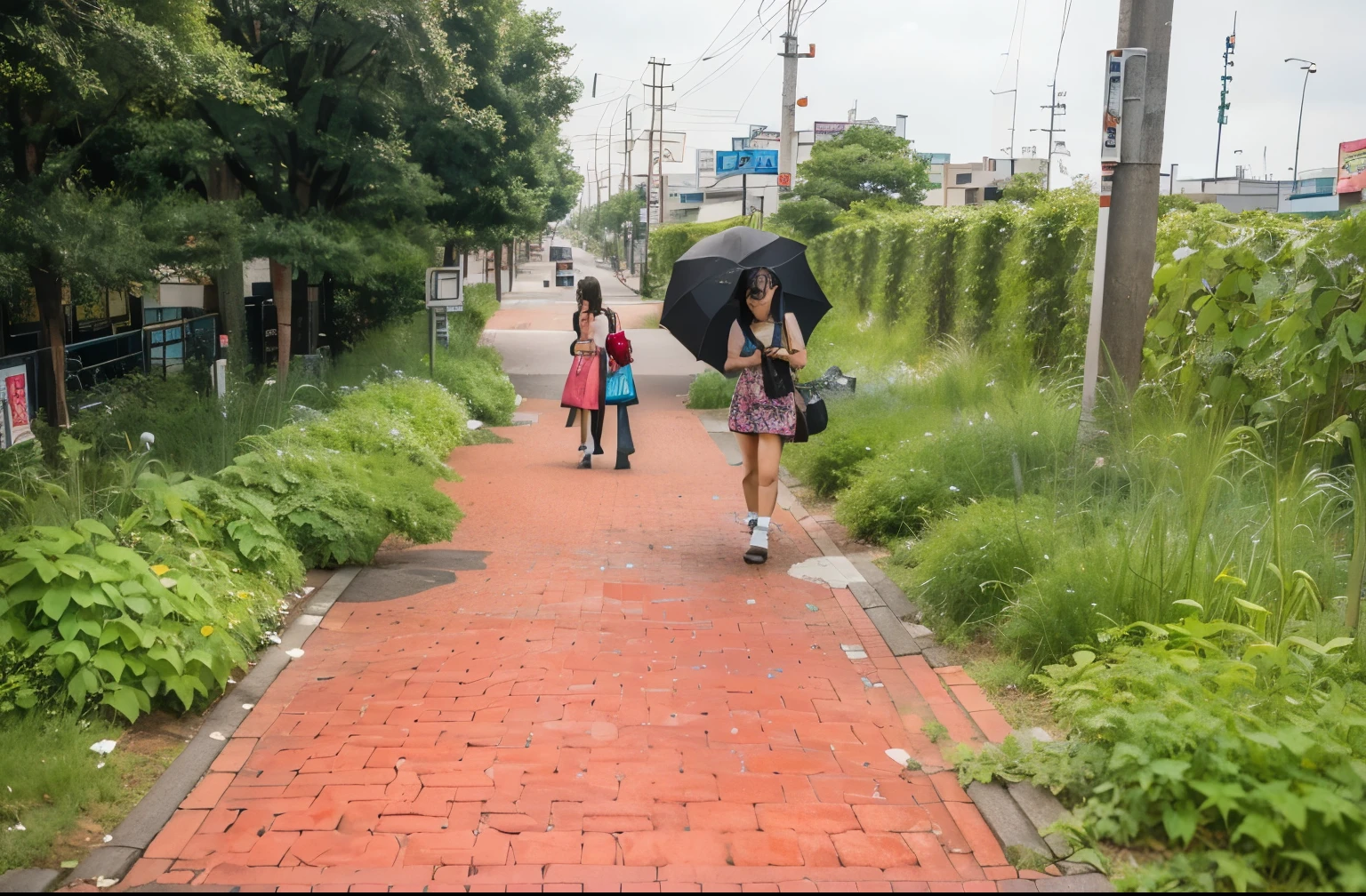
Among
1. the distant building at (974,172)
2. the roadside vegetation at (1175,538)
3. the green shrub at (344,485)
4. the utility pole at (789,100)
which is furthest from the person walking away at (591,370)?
the distant building at (974,172)

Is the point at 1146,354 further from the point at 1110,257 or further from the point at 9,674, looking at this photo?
the point at 9,674

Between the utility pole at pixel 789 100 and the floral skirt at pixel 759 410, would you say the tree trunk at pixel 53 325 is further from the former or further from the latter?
the utility pole at pixel 789 100

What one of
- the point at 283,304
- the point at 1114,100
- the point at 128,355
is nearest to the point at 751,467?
the point at 1114,100

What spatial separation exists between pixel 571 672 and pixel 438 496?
2.87 m

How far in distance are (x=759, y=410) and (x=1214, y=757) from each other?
4.53m

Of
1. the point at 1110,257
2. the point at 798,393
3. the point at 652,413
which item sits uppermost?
the point at 1110,257

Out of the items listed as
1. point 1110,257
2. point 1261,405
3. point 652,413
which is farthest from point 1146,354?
point 652,413

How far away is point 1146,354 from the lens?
812 cm

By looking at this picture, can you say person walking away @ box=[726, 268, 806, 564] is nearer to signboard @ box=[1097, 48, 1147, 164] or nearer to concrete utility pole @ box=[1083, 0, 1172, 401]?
concrete utility pole @ box=[1083, 0, 1172, 401]

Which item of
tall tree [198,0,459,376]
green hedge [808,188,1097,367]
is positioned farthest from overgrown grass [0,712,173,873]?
tall tree [198,0,459,376]

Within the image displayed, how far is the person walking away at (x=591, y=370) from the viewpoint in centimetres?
1117

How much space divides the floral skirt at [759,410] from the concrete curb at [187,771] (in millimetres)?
2993

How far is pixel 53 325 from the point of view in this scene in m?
9.97

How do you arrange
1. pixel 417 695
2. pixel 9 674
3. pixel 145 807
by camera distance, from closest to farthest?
pixel 145 807 < pixel 9 674 < pixel 417 695
